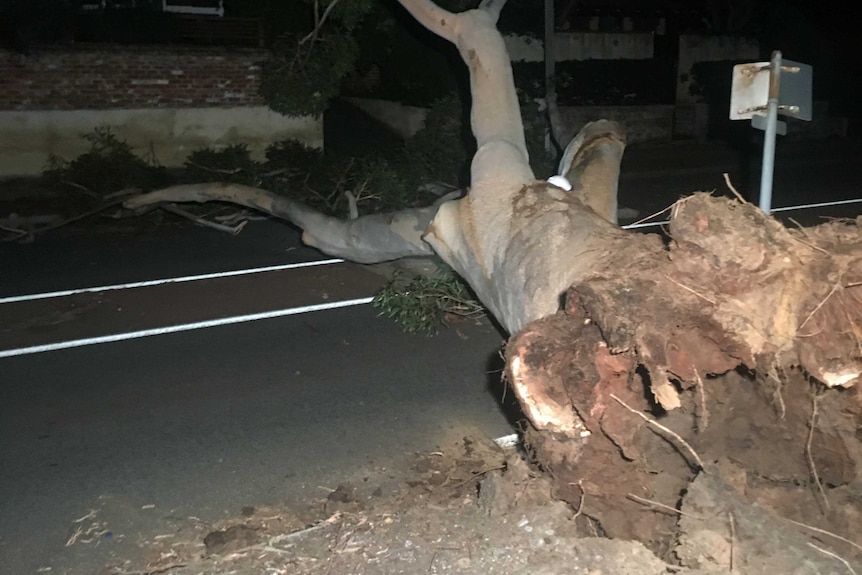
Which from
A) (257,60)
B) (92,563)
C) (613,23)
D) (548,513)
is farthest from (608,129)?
(613,23)

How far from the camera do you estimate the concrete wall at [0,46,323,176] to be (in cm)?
1435

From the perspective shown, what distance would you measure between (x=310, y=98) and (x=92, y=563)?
Result: 39.4 ft

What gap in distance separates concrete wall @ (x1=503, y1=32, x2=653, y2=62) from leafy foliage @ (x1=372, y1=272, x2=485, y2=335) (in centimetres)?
1405

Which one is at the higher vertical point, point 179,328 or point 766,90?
point 766,90

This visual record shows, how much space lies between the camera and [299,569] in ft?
12.7

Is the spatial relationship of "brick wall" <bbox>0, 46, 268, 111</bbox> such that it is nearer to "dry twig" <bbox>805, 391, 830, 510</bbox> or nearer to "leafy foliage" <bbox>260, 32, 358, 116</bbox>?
"leafy foliage" <bbox>260, 32, 358, 116</bbox>

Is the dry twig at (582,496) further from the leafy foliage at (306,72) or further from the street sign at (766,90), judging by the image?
the leafy foliage at (306,72)

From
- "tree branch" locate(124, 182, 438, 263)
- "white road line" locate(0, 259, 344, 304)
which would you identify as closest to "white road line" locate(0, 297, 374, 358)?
"tree branch" locate(124, 182, 438, 263)

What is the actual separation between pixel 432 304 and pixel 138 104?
33.4 feet

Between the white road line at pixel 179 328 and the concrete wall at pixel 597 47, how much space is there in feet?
45.2

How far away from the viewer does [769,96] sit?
5.13 m

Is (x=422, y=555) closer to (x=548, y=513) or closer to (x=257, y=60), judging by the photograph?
(x=548, y=513)

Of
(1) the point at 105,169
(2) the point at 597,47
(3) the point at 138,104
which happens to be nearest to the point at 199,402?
(1) the point at 105,169

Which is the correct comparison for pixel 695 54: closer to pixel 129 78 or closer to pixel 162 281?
pixel 129 78
